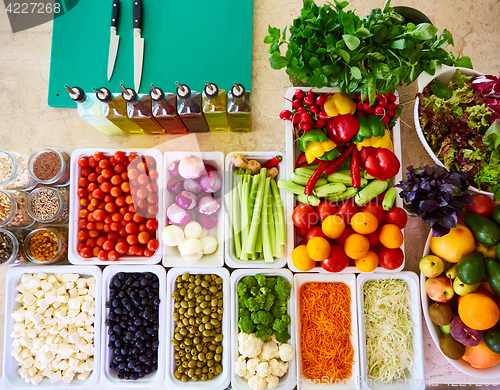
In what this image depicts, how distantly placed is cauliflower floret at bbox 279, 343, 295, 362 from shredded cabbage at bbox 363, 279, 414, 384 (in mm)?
348

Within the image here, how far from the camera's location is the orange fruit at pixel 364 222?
1.27 metres

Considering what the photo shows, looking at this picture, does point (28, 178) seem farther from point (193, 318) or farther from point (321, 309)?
point (321, 309)

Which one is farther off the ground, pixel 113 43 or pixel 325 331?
pixel 113 43

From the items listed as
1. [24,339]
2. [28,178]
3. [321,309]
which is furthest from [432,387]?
[28,178]

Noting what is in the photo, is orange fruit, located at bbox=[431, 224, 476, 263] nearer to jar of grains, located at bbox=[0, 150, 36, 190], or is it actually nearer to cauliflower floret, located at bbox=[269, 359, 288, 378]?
cauliflower floret, located at bbox=[269, 359, 288, 378]

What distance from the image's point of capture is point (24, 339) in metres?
1.42

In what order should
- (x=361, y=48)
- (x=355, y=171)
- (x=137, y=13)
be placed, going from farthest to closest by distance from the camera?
(x=137, y=13) < (x=355, y=171) < (x=361, y=48)

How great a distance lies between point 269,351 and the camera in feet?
4.48

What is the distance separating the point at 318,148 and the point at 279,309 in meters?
0.70

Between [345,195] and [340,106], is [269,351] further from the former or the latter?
[340,106]

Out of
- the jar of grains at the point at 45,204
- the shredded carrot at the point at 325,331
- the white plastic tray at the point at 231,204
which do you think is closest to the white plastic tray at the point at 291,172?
the white plastic tray at the point at 231,204

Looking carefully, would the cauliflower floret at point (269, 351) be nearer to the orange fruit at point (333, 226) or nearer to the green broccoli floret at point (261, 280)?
the green broccoli floret at point (261, 280)

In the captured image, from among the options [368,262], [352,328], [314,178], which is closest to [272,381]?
→ [352,328]

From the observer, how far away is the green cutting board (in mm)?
1565
